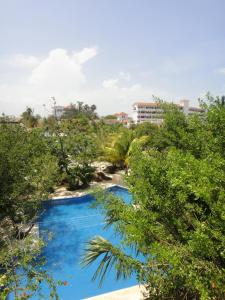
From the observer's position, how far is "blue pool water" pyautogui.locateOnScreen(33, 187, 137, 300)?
→ 33.3ft

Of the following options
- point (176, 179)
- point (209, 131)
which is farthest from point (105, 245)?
point (209, 131)

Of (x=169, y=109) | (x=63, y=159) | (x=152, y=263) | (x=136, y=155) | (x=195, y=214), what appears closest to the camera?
(x=152, y=263)

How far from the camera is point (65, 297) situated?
31.3 ft

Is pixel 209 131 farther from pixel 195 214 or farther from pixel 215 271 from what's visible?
pixel 215 271

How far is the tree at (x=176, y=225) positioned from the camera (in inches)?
173

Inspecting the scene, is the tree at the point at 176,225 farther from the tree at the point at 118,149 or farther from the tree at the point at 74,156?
the tree at the point at 118,149

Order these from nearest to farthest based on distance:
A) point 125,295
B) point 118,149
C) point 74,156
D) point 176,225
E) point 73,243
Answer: point 176,225 → point 125,295 → point 73,243 → point 74,156 → point 118,149

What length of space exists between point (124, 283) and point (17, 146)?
8.48m

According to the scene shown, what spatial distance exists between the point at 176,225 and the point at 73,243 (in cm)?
867

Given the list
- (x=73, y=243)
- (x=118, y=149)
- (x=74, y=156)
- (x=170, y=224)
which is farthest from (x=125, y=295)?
(x=118, y=149)

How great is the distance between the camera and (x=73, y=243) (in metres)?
13.2

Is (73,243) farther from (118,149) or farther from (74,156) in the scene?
(118,149)

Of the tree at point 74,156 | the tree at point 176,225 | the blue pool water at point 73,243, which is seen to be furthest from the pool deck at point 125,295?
the tree at point 74,156

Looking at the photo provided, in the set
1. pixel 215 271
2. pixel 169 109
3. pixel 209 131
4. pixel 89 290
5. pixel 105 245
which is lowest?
pixel 89 290
